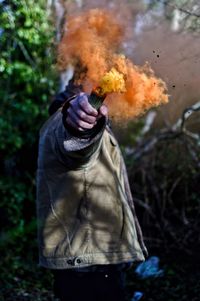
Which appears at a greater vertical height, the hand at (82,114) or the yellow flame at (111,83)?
the yellow flame at (111,83)

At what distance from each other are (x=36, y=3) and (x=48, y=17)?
42cm

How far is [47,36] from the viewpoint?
19.8 feet

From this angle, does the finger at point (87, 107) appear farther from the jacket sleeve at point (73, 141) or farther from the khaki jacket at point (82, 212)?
the khaki jacket at point (82, 212)

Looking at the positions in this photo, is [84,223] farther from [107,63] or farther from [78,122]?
[107,63]

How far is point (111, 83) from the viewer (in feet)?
7.08

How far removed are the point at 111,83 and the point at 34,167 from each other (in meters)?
4.60

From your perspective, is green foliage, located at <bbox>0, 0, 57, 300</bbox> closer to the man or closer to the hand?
the man

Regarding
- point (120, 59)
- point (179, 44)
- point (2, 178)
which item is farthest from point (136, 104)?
point (2, 178)

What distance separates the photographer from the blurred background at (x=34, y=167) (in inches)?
203

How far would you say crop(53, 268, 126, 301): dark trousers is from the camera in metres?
3.01

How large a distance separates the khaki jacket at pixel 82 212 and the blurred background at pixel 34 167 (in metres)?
1.69

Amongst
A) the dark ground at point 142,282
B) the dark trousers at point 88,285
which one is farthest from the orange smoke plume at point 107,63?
the dark ground at point 142,282

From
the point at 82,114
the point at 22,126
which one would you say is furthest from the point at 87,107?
the point at 22,126

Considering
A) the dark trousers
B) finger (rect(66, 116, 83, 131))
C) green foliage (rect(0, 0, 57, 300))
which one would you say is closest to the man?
the dark trousers
